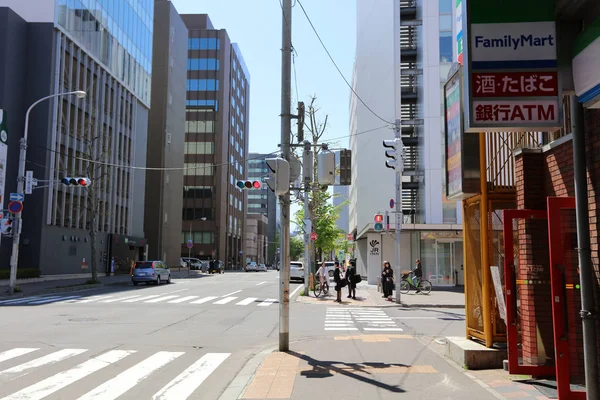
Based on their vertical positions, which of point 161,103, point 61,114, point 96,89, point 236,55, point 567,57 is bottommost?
point 567,57

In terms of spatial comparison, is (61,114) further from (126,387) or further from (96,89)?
(126,387)

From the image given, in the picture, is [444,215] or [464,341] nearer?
[464,341]

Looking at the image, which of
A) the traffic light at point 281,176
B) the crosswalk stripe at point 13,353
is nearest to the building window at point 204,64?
the crosswalk stripe at point 13,353

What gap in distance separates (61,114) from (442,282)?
28.7 metres

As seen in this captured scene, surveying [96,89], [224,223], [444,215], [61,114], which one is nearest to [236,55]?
[224,223]

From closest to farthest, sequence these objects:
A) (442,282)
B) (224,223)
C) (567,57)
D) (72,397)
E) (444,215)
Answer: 1. (567,57)
2. (72,397)
3. (442,282)
4. (444,215)
5. (224,223)

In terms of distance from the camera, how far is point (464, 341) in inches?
361

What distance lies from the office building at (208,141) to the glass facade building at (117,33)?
90.1 feet

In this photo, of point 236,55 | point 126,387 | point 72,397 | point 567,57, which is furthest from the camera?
point 236,55

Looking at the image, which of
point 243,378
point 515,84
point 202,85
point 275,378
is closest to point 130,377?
point 243,378

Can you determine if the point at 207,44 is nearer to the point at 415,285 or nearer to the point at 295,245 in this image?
the point at 295,245

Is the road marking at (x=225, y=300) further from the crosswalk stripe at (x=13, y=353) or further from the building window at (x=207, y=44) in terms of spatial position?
the building window at (x=207, y=44)

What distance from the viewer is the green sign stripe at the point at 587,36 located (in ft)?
15.8

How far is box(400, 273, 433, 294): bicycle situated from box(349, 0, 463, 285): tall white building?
16.5 feet
